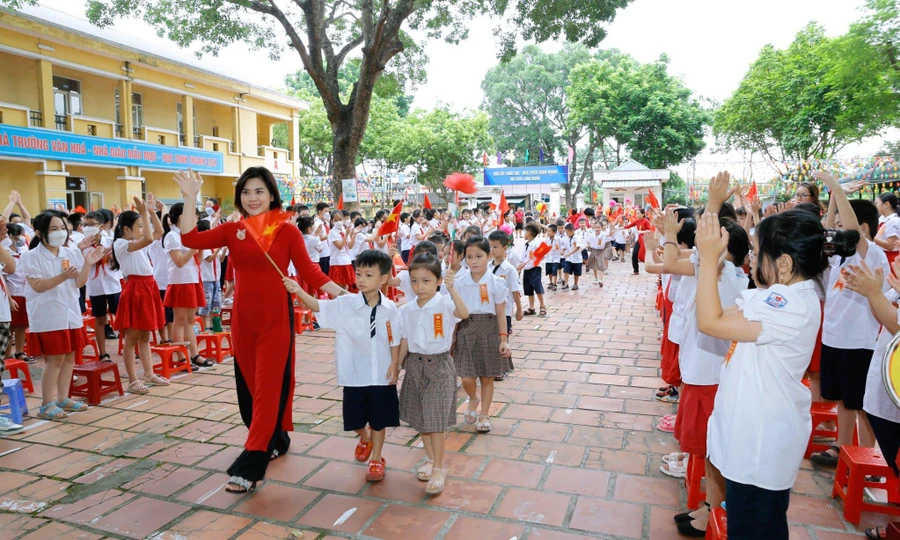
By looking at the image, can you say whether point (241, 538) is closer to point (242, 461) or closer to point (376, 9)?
point (242, 461)

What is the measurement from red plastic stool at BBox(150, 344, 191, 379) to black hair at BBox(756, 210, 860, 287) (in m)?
4.91

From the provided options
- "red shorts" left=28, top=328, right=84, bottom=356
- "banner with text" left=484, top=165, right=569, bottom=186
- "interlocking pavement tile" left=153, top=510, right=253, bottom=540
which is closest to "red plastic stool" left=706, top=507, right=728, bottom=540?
"interlocking pavement tile" left=153, top=510, right=253, bottom=540

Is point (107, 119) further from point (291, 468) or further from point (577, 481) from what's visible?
point (577, 481)

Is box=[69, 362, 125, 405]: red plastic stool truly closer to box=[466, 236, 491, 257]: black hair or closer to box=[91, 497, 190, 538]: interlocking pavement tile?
box=[91, 497, 190, 538]: interlocking pavement tile

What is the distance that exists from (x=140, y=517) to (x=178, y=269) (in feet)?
10.4

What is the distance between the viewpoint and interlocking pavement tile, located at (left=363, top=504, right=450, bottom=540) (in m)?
2.71

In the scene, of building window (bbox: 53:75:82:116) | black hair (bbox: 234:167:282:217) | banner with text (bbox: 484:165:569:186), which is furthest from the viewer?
banner with text (bbox: 484:165:569:186)

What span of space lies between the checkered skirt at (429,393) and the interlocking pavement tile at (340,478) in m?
0.42

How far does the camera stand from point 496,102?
36500 millimetres

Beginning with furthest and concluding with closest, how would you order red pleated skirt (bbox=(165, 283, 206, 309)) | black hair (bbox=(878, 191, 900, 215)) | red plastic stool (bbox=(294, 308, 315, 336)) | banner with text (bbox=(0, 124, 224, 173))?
banner with text (bbox=(0, 124, 224, 173)) < red plastic stool (bbox=(294, 308, 315, 336)) < red pleated skirt (bbox=(165, 283, 206, 309)) < black hair (bbox=(878, 191, 900, 215))

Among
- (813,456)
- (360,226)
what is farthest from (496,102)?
(813,456)

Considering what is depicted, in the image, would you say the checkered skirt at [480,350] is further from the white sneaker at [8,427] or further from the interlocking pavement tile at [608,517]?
the white sneaker at [8,427]

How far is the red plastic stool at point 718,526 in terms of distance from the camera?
221 cm

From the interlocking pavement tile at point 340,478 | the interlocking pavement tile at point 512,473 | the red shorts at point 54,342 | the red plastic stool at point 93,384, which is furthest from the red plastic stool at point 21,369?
the interlocking pavement tile at point 512,473
